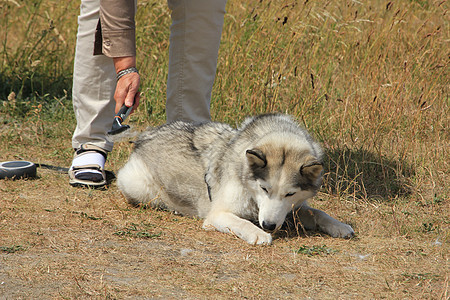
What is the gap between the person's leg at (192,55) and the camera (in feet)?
13.5

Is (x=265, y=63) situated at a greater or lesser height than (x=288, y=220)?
greater

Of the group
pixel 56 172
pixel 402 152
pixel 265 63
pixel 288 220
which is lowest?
pixel 56 172

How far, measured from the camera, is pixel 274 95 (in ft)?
17.4

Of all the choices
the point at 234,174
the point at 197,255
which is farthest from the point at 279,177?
the point at 197,255

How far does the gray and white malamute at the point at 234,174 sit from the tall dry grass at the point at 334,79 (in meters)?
0.85

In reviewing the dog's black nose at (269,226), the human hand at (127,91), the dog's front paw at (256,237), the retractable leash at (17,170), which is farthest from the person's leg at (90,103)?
the dog's black nose at (269,226)

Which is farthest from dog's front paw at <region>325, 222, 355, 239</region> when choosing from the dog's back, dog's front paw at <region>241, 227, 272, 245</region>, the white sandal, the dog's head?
the white sandal

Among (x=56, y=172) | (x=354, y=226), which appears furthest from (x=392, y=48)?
(x=56, y=172)

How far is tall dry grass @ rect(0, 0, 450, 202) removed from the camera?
4.54m

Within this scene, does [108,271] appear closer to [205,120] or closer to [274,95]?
[205,120]

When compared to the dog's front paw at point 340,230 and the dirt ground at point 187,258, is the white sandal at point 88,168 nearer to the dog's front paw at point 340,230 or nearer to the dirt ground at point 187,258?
the dirt ground at point 187,258

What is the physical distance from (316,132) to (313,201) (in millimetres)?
1135

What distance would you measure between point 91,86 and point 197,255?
1.85 metres

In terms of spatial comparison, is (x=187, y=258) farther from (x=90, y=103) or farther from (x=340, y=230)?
(x=90, y=103)
